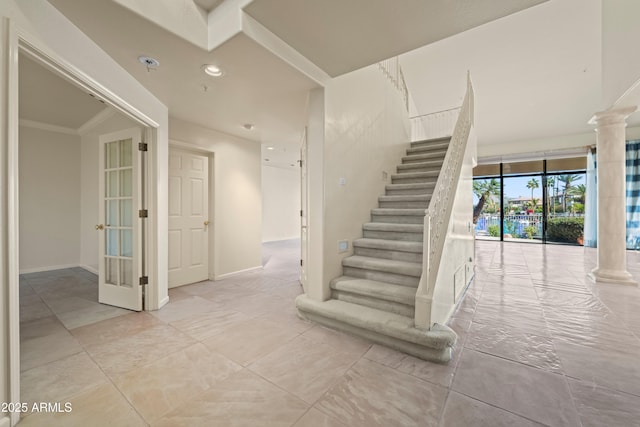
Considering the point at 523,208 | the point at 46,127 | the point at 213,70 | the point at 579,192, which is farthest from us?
the point at 523,208

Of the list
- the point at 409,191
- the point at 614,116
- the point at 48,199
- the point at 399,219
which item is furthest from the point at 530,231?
the point at 48,199

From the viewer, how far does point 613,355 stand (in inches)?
76.2

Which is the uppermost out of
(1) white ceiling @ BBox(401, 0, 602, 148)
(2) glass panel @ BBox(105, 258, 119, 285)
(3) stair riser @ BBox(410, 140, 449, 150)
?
(1) white ceiling @ BBox(401, 0, 602, 148)

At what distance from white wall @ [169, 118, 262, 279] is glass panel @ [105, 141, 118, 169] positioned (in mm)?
729

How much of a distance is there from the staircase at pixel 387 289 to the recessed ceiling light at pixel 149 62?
2.63 metres

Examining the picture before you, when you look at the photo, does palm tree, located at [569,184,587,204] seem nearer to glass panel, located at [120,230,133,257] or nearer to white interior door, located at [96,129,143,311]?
white interior door, located at [96,129,143,311]

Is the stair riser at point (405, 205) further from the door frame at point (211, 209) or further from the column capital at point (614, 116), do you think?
the column capital at point (614, 116)

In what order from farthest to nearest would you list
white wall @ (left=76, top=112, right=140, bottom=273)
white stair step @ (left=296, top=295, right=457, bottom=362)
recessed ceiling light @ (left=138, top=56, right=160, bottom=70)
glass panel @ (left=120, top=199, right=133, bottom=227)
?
white wall @ (left=76, top=112, right=140, bottom=273), glass panel @ (left=120, top=199, right=133, bottom=227), recessed ceiling light @ (left=138, top=56, right=160, bottom=70), white stair step @ (left=296, top=295, right=457, bottom=362)

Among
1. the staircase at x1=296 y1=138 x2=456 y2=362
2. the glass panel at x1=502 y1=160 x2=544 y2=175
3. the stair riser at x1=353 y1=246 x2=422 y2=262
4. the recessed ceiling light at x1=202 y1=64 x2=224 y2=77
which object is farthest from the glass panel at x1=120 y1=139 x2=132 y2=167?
the glass panel at x1=502 y1=160 x2=544 y2=175

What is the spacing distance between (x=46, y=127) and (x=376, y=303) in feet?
21.6

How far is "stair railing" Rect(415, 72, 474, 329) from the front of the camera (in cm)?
202

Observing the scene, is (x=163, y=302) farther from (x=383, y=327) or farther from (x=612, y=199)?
(x=612, y=199)

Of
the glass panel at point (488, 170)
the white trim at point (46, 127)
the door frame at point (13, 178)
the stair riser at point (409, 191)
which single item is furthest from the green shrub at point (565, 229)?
the white trim at point (46, 127)

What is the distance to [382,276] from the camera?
8.80 ft
